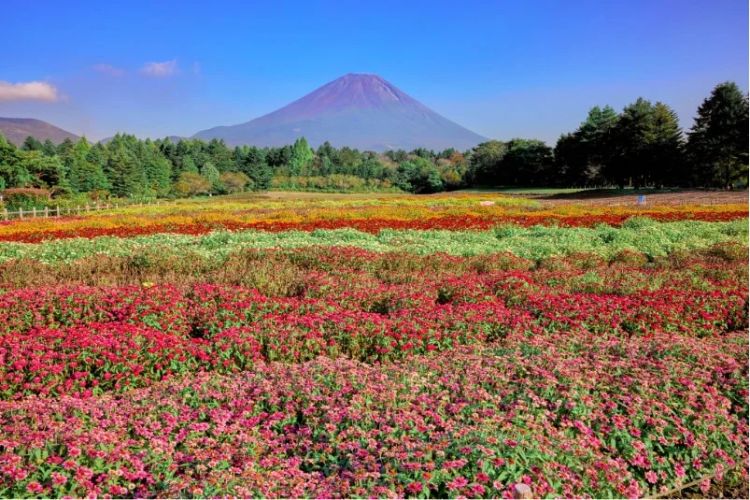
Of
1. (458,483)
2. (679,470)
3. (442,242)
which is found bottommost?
(679,470)

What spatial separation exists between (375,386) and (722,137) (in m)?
53.7

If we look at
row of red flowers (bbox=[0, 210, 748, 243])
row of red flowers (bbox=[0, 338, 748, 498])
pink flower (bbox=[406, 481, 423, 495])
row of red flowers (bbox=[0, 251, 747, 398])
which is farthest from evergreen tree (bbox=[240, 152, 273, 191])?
pink flower (bbox=[406, 481, 423, 495])

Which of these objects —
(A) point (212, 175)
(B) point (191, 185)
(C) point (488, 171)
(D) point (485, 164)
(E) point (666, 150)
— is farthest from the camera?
(A) point (212, 175)

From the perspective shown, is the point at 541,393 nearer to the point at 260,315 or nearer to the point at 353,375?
the point at 353,375

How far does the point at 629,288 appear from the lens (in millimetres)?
7781

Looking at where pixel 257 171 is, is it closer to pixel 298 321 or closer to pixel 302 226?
pixel 302 226

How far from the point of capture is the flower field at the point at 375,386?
10.5 feet

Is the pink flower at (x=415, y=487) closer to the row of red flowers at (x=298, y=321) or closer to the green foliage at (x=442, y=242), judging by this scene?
the row of red flowers at (x=298, y=321)

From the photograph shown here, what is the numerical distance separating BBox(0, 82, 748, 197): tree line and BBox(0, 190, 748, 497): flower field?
48675 millimetres

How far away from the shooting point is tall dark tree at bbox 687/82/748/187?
4769 centimetres

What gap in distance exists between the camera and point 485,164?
9319cm

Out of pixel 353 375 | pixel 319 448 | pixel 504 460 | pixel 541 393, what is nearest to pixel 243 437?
pixel 319 448

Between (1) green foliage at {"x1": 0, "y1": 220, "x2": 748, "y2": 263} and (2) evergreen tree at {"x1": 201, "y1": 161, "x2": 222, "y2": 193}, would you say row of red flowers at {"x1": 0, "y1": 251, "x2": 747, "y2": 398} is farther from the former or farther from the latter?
(2) evergreen tree at {"x1": 201, "y1": 161, "x2": 222, "y2": 193}

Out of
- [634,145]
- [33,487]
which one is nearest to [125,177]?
[634,145]
